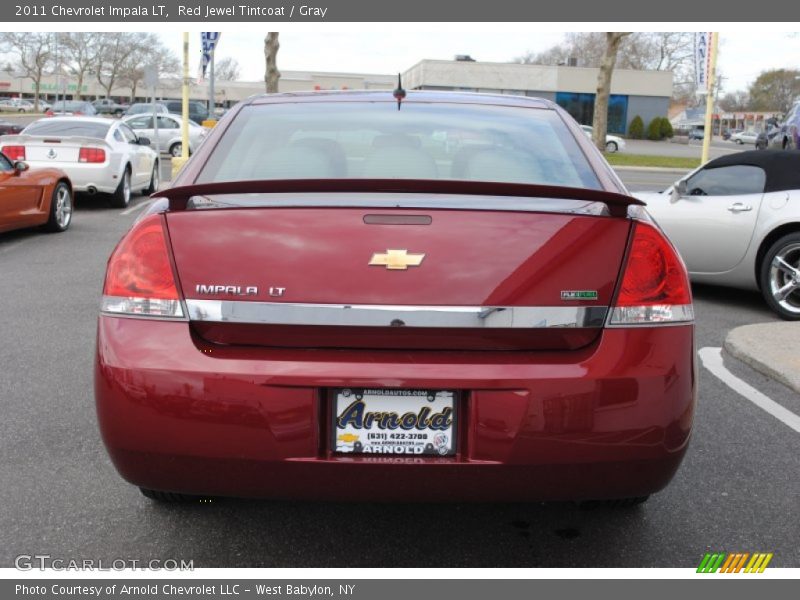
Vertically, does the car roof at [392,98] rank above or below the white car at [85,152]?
above

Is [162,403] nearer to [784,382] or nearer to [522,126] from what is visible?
[522,126]

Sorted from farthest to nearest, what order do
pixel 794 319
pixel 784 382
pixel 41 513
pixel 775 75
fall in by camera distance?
1. pixel 775 75
2. pixel 794 319
3. pixel 784 382
4. pixel 41 513

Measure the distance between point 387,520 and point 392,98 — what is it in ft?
5.87

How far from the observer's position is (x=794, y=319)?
23.2 ft

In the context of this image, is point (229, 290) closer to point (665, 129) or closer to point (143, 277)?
point (143, 277)

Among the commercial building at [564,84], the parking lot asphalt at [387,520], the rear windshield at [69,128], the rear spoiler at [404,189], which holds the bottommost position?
the parking lot asphalt at [387,520]

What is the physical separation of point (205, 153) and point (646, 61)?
321ft

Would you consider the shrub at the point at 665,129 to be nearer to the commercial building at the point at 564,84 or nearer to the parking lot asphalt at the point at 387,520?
the commercial building at the point at 564,84

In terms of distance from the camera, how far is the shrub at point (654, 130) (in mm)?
57375

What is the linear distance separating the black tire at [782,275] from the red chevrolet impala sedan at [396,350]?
4.96m

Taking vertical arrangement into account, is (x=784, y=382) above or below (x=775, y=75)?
below

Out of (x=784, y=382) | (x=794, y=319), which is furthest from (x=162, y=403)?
(x=794, y=319)

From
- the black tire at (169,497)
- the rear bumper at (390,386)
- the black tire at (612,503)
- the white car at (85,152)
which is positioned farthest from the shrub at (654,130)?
the rear bumper at (390,386)

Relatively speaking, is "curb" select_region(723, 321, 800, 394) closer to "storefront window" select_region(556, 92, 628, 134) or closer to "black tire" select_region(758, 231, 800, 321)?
"black tire" select_region(758, 231, 800, 321)
